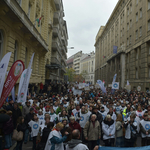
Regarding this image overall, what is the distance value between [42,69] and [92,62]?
7788 centimetres

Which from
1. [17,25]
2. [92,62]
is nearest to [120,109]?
[17,25]

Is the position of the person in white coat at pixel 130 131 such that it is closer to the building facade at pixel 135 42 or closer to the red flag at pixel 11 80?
the red flag at pixel 11 80

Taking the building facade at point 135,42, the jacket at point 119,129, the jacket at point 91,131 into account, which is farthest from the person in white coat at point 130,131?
the building facade at point 135,42

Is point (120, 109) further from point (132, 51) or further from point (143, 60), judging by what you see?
point (132, 51)

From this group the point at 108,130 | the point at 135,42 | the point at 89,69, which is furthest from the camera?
the point at 89,69

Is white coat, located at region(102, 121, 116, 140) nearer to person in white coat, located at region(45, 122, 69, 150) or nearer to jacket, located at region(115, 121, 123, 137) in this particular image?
jacket, located at region(115, 121, 123, 137)

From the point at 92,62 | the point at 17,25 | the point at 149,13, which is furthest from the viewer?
the point at 92,62

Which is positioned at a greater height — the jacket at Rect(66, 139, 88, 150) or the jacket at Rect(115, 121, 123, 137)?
the jacket at Rect(66, 139, 88, 150)

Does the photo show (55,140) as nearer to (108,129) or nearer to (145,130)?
(108,129)

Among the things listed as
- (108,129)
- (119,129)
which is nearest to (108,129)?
(108,129)

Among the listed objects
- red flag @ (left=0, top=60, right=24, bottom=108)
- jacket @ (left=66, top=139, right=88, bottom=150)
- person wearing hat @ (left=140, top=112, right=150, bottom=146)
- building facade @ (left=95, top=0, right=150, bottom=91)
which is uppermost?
building facade @ (left=95, top=0, right=150, bottom=91)

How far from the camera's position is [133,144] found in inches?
243

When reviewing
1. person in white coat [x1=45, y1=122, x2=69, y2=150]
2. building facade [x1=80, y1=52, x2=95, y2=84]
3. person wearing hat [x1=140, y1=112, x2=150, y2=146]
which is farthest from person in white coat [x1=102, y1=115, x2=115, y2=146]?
building facade [x1=80, y1=52, x2=95, y2=84]

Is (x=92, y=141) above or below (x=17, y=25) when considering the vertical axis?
below
